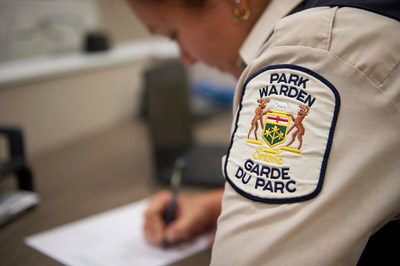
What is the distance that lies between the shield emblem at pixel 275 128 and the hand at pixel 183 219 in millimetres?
341

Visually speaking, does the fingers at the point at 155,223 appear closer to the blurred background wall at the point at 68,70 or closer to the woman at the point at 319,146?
the woman at the point at 319,146

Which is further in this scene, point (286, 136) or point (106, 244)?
point (106, 244)

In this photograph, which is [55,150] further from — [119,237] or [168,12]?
[168,12]

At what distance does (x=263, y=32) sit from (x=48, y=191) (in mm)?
740

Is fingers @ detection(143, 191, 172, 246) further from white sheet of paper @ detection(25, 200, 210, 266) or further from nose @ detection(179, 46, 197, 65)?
nose @ detection(179, 46, 197, 65)

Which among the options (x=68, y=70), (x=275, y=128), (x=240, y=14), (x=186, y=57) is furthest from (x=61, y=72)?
(x=275, y=128)

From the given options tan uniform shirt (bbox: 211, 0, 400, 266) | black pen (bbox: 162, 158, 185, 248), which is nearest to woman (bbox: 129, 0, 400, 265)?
tan uniform shirt (bbox: 211, 0, 400, 266)

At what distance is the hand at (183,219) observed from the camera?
2.55ft

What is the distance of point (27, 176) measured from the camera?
0.96 meters

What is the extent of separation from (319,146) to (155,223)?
0.47 metres

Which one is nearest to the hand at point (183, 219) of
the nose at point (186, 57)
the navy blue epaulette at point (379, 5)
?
the nose at point (186, 57)

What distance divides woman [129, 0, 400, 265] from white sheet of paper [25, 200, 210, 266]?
1.02 feet

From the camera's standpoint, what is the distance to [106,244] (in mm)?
780

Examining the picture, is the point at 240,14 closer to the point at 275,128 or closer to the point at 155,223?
the point at 275,128
